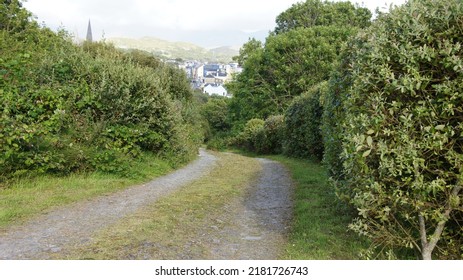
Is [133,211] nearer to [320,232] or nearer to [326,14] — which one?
[320,232]

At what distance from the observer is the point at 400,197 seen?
14.3ft

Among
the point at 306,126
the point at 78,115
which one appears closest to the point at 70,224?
the point at 78,115

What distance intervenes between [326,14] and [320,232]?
37.2 m

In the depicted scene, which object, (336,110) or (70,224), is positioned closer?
(70,224)

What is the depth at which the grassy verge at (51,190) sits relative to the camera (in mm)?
6605

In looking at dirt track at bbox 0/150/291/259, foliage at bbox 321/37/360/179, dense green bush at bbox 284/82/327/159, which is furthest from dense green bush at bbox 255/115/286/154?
foliage at bbox 321/37/360/179

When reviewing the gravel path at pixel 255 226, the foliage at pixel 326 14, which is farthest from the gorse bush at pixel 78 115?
the foliage at pixel 326 14

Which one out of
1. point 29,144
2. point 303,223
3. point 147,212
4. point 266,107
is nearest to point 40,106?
point 29,144

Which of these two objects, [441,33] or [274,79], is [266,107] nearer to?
[274,79]

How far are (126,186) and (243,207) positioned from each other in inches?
129

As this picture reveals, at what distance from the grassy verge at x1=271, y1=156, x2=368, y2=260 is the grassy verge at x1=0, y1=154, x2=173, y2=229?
4.38 metres

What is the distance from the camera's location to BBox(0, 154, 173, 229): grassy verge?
6.61 meters

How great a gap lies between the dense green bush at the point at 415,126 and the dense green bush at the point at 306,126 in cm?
971

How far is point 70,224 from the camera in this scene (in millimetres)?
6070
